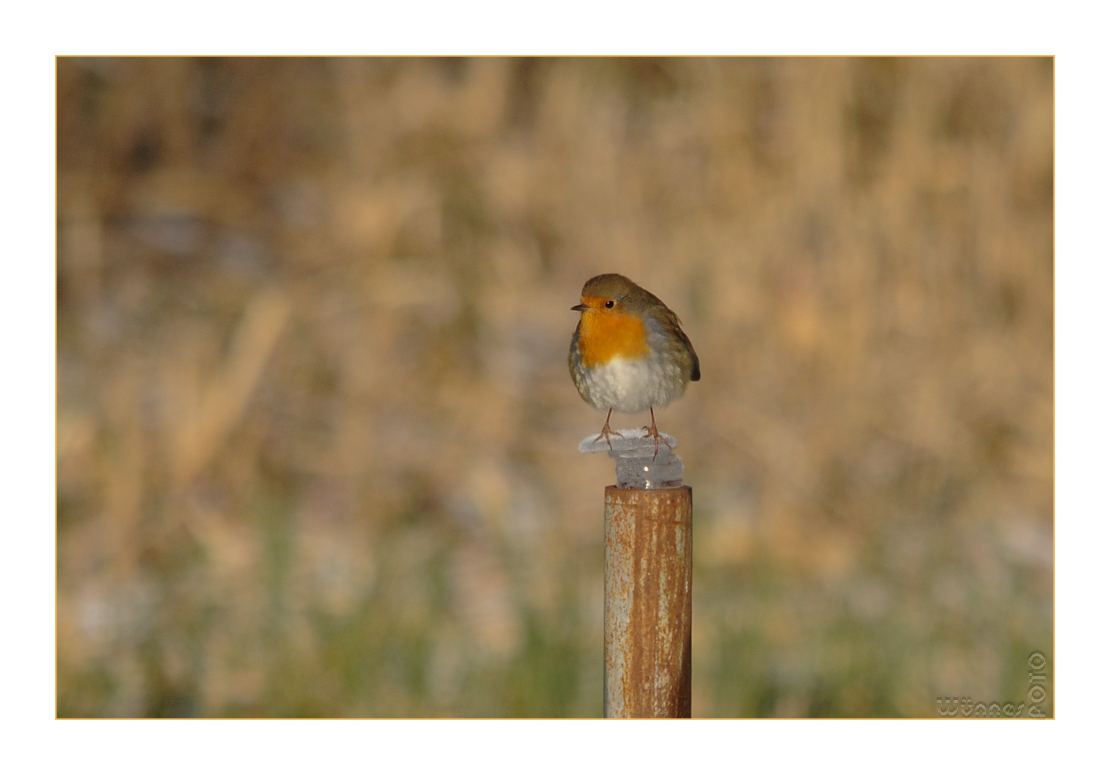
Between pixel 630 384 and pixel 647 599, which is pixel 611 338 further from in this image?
pixel 647 599

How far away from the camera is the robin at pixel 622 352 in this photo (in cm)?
254

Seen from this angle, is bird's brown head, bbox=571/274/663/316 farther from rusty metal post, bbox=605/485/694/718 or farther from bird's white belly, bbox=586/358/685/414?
rusty metal post, bbox=605/485/694/718

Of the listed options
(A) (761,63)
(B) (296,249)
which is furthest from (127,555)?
(A) (761,63)

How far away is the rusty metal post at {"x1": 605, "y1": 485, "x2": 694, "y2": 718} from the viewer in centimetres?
233

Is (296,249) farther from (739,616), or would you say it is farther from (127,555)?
(739,616)

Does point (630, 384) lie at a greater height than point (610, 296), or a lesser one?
lesser

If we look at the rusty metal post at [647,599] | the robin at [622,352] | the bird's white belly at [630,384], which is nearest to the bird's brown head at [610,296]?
the robin at [622,352]

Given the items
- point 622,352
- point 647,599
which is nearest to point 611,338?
point 622,352

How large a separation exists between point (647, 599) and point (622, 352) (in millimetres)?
527

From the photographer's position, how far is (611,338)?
2.55 m

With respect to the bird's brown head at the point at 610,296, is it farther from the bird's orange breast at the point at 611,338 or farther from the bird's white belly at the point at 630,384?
the bird's white belly at the point at 630,384

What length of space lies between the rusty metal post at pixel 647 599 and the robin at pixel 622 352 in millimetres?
267

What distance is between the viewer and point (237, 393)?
18.4 ft

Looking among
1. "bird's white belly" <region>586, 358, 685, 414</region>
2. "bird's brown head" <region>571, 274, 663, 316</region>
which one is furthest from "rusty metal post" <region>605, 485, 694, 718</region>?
"bird's brown head" <region>571, 274, 663, 316</region>
